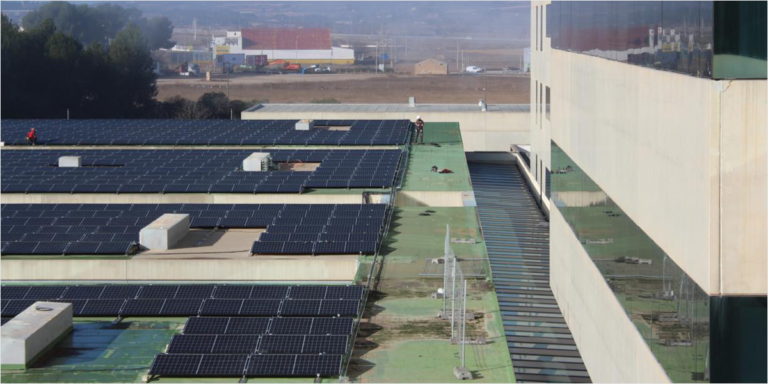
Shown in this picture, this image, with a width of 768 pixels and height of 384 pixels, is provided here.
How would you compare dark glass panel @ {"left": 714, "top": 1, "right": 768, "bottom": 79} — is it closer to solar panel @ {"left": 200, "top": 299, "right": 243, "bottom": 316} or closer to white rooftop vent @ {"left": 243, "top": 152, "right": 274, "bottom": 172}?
solar panel @ {"left": 200, "top": 299, "right": 243, "bottom": 316}

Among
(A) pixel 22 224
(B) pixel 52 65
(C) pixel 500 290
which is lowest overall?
(C) pixel 500 290

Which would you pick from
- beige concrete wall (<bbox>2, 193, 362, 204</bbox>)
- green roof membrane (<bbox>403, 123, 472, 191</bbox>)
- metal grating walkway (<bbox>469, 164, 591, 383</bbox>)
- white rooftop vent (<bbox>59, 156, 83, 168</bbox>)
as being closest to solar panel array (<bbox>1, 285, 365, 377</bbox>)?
metal grating walkway (<bbox>469, 164, 591, 383</bbox>)

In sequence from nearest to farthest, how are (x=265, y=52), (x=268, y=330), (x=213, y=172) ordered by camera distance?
(x=268, y=330) < (x=213, y=172) < (x=265, y=52)

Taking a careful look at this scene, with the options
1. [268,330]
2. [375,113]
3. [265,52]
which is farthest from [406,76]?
[268,330]

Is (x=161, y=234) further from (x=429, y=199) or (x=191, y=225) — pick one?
(x=429, y=199)

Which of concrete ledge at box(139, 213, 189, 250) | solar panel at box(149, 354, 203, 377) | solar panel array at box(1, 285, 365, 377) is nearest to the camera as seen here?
solar panel at box(149, 354, 203, 377)

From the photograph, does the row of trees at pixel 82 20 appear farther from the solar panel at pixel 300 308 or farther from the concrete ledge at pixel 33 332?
the concrete ledge at pixel 33 332

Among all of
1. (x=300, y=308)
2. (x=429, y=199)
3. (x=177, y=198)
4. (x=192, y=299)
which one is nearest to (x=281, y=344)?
(x=300, y=308)

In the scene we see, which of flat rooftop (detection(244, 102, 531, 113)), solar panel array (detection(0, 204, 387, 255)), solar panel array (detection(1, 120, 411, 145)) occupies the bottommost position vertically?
solar panel array (detection(0, 204, 387, 255))

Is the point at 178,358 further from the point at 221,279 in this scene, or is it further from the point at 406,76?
the point at 406,76
